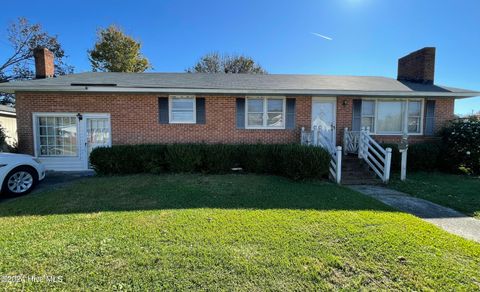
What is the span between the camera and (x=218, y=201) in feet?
16.7

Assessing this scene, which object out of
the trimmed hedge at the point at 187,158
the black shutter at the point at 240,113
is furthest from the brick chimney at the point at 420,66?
the black shutter at the point at 240,113

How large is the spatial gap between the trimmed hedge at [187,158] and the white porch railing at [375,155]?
1.84 metres

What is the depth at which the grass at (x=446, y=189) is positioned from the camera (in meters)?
5.29

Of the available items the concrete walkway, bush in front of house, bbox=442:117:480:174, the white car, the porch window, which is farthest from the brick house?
the concrete walkway

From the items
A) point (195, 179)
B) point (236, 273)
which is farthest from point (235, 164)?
point (236, 273)

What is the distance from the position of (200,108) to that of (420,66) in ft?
34.8

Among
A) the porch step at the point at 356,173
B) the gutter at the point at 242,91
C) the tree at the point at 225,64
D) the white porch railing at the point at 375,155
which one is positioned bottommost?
the porch step at the point at 356,173

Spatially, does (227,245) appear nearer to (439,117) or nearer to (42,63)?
(439,117)

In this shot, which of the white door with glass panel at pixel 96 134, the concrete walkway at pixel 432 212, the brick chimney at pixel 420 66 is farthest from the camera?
the brick chimney at pixel 420 66

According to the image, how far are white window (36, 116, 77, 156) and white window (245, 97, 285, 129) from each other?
22.6 ft

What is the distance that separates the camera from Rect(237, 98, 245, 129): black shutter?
9.18m

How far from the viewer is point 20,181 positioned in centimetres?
580

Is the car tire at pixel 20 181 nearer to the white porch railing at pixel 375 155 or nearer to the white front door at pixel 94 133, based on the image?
the white front door at pixel 94 133

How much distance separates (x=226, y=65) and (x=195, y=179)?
22.5 meters
